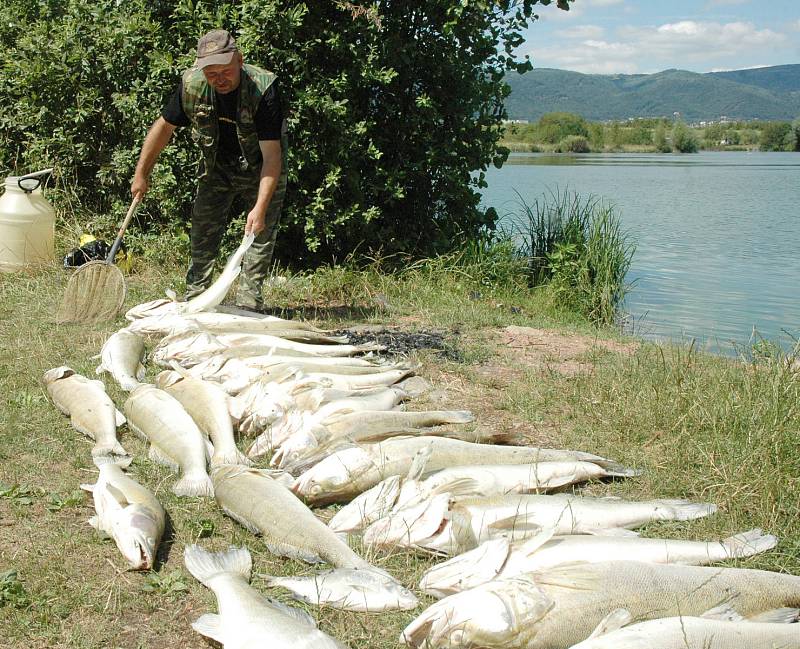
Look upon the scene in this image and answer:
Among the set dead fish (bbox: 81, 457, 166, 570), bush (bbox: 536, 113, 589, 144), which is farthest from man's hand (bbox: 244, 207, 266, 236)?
bush (bbox: 536, 113, 589, 144)

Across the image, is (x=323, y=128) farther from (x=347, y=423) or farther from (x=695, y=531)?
(x=695, y=531)

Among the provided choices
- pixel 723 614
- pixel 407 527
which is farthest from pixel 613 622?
pixel 407 527

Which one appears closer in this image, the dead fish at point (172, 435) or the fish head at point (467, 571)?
the fish head at point (467, 571)

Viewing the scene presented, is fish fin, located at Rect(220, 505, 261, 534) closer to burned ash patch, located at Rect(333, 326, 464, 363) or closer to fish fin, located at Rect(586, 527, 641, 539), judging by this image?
fish fin, located at Rect(586, 527, 641, 539)

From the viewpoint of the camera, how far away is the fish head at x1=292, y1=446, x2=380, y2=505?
406 centimetres

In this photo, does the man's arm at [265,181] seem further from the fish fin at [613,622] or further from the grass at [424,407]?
the fish fin at [613,622]

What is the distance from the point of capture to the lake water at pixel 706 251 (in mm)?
11125

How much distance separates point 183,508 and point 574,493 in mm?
1910

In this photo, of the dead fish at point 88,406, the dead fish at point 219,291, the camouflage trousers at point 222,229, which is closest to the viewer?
the dead fish at point 88,406

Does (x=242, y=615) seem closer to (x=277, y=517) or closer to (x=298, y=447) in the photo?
(x=277, y=517)

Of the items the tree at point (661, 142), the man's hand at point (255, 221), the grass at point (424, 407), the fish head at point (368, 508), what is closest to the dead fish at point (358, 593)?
the grass at point (424, 407)

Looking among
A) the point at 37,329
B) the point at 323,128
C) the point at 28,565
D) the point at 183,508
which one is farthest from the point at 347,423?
the point at 323,128

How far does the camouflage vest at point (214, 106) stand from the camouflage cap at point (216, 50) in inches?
12.9

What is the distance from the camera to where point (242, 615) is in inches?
117
